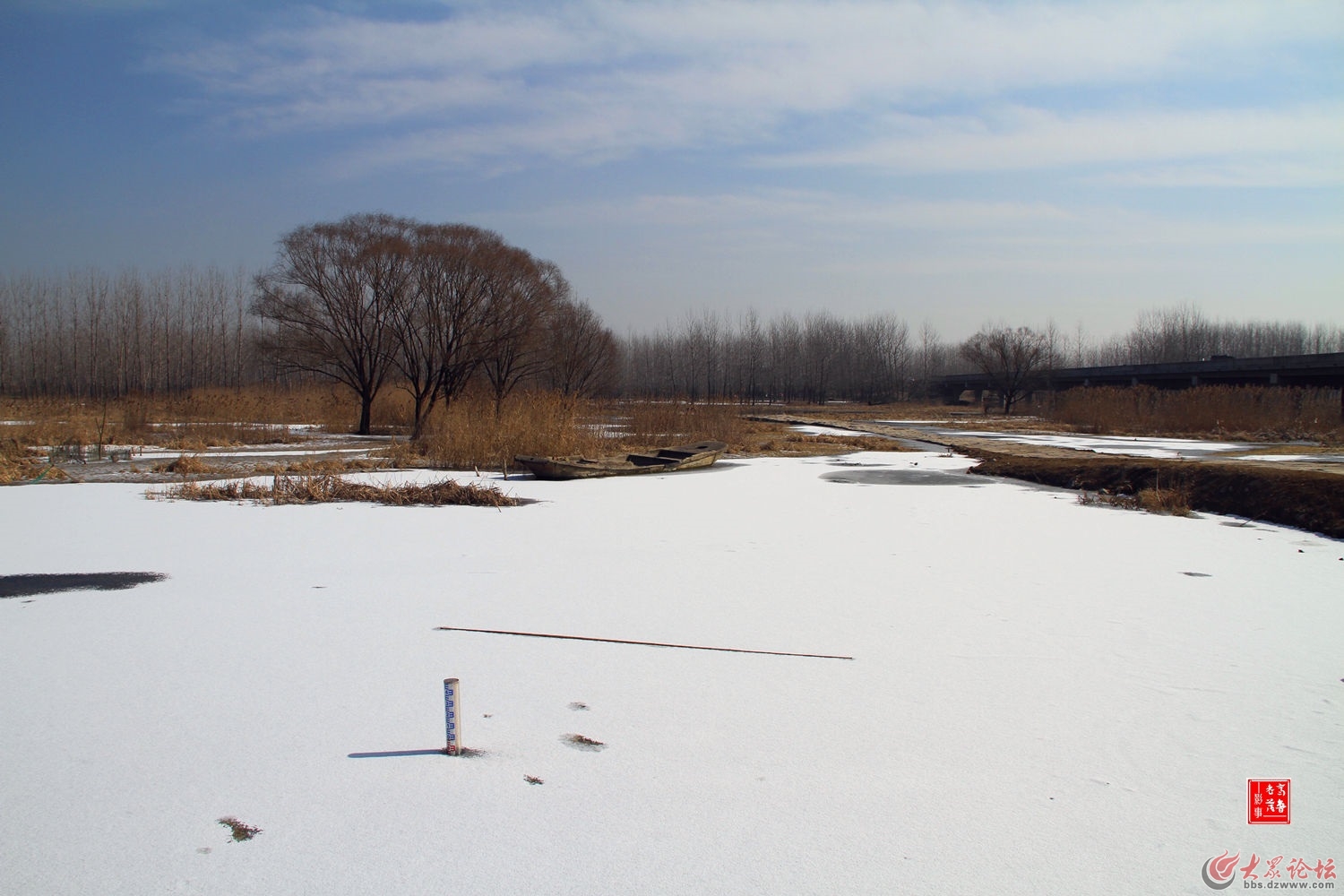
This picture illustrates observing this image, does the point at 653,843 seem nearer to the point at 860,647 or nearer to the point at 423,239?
the point at 860,647

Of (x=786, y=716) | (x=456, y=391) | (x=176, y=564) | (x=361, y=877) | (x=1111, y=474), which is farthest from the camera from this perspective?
(x=456, y=391)

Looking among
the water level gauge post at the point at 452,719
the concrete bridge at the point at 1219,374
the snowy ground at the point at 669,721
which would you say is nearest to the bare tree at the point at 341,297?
the snowy ground at the point at 669,721

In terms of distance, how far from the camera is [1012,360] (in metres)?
57.6

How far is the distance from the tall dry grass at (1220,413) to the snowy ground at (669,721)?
954 inches

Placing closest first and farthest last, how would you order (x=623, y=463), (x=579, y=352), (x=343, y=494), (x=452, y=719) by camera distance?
(x=452, y=719) < (x=343, y=494) < (x=623, y=463) < (x=579, y=352)

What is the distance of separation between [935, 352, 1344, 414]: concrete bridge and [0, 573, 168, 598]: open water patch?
1463 inches

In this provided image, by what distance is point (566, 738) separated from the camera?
11.9 ft

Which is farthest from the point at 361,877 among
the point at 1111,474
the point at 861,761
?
the point at 1111,474

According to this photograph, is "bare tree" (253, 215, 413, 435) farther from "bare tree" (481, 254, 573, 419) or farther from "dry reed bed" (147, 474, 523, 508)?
"dry reed bed" (147, 474, 523, 508)

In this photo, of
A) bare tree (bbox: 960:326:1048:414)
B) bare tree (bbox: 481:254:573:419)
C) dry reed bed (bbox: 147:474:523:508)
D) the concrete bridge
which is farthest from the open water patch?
bare tree (bbox: 960:326:1048:414)

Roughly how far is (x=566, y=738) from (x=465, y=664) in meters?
1.13

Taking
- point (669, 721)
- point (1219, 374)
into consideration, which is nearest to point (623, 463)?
point (669, 721)

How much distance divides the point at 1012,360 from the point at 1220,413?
91.3ft

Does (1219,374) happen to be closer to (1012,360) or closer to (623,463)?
(1012,360)
